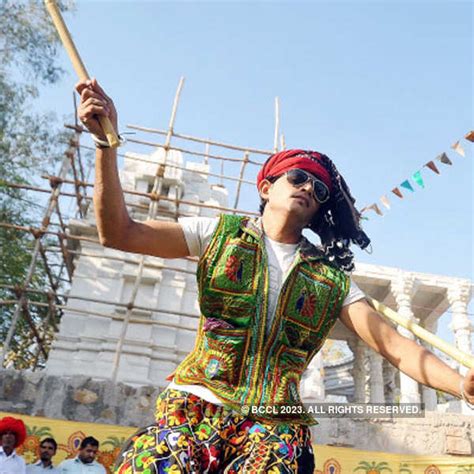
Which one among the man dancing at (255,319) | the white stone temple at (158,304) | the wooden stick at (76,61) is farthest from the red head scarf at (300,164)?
the white stone temple at (158,304)

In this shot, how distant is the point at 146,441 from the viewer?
1.34 metres

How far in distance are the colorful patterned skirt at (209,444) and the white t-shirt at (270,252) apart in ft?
1.01

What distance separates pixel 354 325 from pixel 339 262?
28 cm

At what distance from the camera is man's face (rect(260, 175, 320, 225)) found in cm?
178

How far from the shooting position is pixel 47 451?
5.70 metres

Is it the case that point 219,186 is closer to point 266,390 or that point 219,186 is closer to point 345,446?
point 345,446

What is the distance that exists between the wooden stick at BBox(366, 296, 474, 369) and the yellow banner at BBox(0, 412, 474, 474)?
497 centimetres

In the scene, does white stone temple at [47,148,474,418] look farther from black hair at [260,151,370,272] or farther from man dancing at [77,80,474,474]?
man dancing at [77,80,474,474]


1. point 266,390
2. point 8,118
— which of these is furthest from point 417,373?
point 8,118

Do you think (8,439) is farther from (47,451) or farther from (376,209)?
(376,209)

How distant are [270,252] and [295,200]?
205 mm

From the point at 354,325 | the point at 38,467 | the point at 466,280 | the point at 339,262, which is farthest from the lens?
the point at 466,280

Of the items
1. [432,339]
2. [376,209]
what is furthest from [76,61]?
[376,209]

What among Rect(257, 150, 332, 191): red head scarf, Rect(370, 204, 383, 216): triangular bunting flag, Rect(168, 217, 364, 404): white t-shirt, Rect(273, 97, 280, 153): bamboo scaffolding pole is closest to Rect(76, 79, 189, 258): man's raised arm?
Rect(168, 217, 364, 404): white t-shirt
